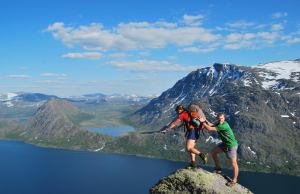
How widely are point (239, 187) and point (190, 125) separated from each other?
513 cm

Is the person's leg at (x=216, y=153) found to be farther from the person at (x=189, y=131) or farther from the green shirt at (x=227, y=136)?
the green shirt at (x=227, y=136)

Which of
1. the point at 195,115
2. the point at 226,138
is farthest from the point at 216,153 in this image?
the point at 195,115

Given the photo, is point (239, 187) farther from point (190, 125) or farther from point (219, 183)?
point (190, 125)

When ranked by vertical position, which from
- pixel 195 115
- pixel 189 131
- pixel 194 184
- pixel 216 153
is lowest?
pixel 194 184

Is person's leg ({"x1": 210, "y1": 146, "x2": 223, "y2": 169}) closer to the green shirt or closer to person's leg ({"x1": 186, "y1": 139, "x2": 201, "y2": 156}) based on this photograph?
the green shirt

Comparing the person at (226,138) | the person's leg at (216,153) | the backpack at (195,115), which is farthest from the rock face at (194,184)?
the backpack at (195,115)

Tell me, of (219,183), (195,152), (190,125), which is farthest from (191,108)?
(219,183)

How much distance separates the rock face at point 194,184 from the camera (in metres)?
25.3

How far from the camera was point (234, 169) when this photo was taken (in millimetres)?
27953

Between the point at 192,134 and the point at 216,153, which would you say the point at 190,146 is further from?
the point at 216,153

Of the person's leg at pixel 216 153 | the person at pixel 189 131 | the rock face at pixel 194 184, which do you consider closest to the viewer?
the rock face at pixel 194 184

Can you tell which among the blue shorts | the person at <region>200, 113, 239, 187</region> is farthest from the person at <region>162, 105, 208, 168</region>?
the person at <region>200, 113, 239, 187</region>

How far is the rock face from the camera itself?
83.1 ft

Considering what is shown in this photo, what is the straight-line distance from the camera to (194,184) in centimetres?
2544
